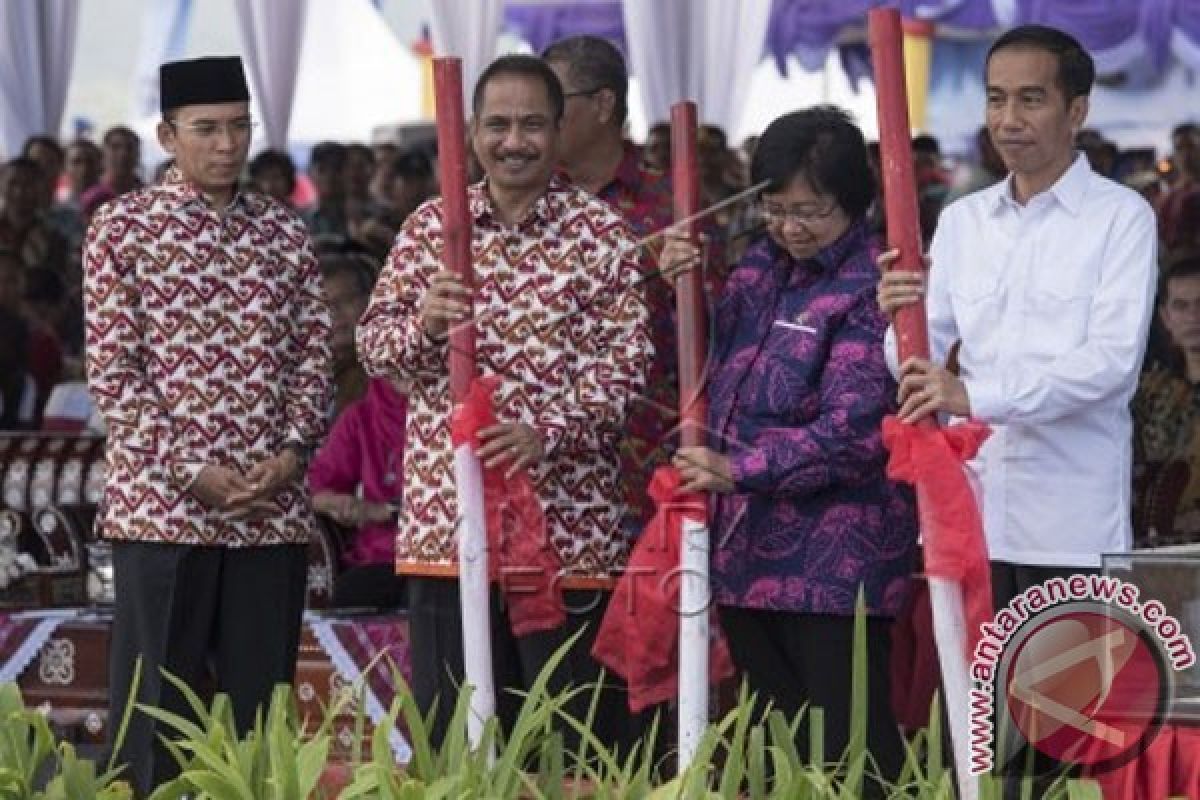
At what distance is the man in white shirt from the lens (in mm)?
4465

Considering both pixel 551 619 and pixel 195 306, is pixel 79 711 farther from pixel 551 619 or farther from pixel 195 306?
pixel 551 619

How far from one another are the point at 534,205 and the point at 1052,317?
3.08ft

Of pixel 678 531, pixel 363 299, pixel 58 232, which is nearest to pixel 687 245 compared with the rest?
pixel 678 531

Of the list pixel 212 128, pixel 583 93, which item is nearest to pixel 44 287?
pixel 212 128

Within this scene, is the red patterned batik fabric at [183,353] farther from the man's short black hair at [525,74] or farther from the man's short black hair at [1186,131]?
the man's short black hair at [1186,131]

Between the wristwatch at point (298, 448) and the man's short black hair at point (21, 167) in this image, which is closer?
the wristwatch at point (298, 448)

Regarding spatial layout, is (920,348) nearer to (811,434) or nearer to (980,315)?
(980,315)

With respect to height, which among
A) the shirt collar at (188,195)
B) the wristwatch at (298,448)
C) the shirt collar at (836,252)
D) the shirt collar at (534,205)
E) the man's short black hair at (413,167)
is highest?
the man's short black hair at (413,167)

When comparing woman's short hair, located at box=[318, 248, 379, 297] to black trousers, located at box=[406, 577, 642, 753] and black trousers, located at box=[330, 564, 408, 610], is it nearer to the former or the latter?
black trousers, located at box=[330, 564, 408, 610]

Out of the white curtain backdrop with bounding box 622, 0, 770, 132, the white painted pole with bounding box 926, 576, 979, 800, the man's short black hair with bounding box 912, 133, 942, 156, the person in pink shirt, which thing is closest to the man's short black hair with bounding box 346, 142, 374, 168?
the white curtain backdrop with bounding box 622, 0, 770, 132

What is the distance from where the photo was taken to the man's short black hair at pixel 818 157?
480cm

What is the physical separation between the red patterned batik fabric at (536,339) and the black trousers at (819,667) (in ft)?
1.14

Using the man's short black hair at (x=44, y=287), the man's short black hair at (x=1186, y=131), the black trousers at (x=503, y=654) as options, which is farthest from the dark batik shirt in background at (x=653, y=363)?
the man's short black hair at (x=1186, y=131)

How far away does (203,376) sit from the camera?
5.52 m
